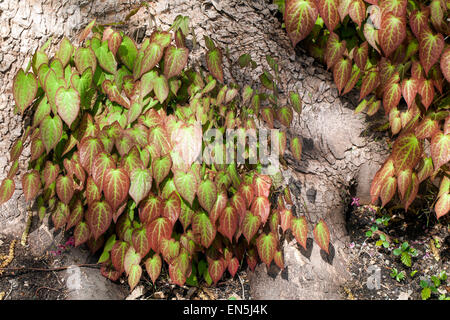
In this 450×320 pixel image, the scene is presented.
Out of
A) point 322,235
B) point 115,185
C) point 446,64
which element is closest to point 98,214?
point 115,185

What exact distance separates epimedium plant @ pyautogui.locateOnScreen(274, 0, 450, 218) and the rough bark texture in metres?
0.10

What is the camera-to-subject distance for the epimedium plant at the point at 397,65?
141cm

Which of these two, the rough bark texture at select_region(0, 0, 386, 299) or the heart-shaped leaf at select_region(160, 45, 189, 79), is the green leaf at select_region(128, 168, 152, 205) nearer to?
the heart-shaped leaf at select_region(160, 45, 189, 79)

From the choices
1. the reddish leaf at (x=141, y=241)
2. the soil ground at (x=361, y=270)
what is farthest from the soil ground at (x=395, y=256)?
the reddish leaf at (x=141, y=241)

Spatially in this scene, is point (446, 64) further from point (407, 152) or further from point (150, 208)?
point (150, 208)

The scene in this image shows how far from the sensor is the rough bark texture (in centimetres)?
157

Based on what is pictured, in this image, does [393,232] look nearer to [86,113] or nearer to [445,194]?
[445,194]

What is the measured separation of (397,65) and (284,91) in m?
0.45

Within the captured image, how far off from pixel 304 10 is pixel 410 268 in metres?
1.15

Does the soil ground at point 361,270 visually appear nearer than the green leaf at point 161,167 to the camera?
No

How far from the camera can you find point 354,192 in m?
1.77

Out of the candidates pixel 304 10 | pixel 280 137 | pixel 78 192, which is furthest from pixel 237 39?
pixel 78 192

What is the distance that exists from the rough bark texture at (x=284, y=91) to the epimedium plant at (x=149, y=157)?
92 millimetres

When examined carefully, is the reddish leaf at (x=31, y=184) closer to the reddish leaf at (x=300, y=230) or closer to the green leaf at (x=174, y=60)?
the green leaf at (x=174, y=60)
